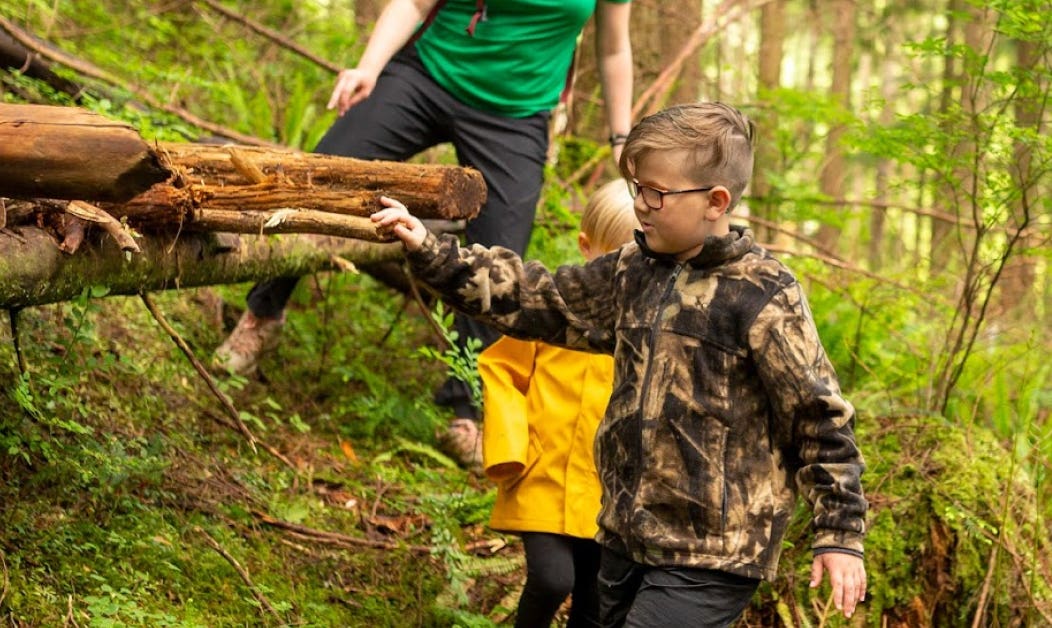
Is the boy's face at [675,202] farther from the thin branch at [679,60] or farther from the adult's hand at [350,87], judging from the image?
the thin branch at [679,60]

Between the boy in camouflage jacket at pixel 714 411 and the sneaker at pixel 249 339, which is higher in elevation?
the boy in camouflage jacket at pixel 714 411

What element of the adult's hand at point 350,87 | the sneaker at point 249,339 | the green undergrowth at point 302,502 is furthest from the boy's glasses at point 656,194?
the sneaker at point 249,339

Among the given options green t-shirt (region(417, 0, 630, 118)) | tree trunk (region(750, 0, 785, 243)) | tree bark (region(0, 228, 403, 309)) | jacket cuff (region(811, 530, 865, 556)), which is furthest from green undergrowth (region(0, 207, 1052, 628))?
tree trunk (region(750, 0, 785, 243))

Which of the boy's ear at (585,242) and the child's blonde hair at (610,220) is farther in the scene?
the boy's ear at (585,242)

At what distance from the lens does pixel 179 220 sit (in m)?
3.42

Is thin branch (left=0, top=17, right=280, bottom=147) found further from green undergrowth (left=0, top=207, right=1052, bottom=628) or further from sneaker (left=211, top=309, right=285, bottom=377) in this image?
sneaker (left=211, top=309, right=285, bottom=377)

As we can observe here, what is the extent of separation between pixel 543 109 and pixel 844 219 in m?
4.12

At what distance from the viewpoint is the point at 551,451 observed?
3768 millimetres

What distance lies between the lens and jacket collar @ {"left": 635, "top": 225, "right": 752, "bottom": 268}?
118 inches

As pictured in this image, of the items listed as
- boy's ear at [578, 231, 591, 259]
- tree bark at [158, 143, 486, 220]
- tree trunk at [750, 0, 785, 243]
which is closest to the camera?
tree bark at [158, 143, 486, 220]

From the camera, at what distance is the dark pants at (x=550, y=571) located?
366cm

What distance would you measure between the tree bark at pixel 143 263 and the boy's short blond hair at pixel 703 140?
5.15ft

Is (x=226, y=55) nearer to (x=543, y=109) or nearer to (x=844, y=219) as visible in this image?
(x=543, y=109)

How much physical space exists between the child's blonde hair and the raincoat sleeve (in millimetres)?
458
